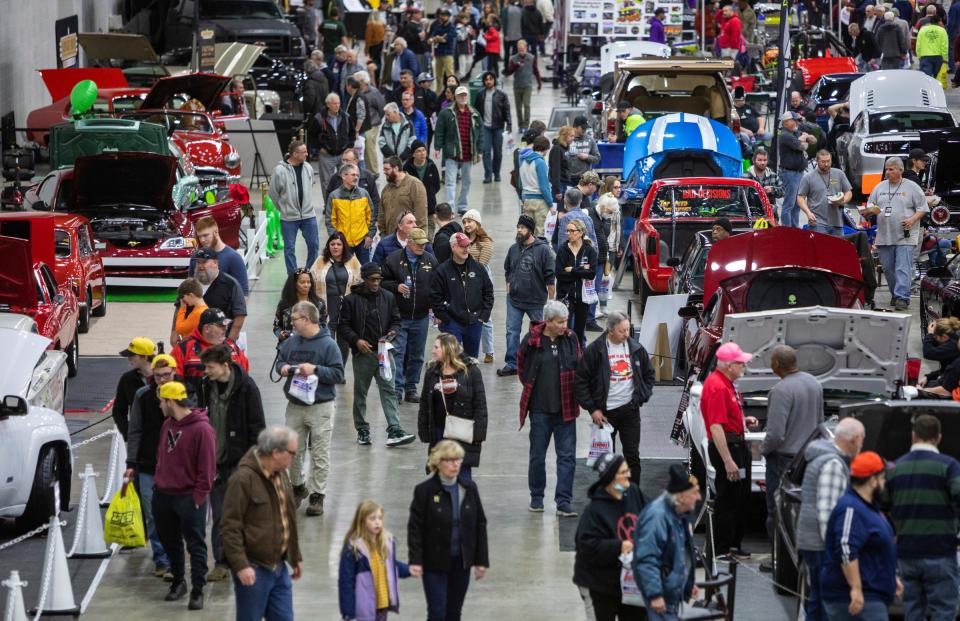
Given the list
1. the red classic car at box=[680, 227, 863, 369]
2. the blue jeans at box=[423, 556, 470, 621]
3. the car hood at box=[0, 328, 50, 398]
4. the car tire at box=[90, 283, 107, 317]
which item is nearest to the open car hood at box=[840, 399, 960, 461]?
the blue jeans at box=[423, 556, 470, 621]

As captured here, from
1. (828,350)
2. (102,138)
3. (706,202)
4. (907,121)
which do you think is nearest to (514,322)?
(706,202)

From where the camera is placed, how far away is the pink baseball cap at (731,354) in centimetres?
1226

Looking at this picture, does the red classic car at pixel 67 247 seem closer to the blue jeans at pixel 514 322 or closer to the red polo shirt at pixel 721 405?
the blue jeans at pixel 514 322

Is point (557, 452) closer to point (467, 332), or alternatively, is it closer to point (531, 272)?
point (467, 332)

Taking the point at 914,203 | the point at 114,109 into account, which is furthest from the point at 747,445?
the point at 114,109

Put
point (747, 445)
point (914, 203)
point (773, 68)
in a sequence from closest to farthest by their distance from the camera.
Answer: point (747, 445) < point (914, 203) < point (773, 68)

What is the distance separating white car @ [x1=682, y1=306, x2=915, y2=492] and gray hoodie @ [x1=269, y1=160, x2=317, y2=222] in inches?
308

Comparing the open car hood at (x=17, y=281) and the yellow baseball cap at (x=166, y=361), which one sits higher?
the yellow baseball cap at (x=166, y=361)

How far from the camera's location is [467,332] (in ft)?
54.2

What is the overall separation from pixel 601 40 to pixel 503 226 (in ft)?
56.5

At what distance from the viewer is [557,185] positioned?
23641mm

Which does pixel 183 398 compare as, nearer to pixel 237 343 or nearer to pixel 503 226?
pixel 237 343

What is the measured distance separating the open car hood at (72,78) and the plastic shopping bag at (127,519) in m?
19.1

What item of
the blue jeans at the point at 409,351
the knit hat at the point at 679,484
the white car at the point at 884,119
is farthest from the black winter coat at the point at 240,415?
the white car at the point at 884,119
